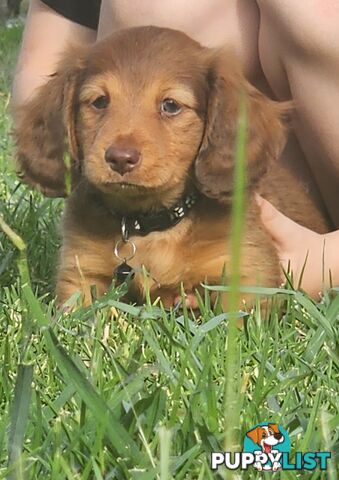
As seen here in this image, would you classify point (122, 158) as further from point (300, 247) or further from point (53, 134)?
point (300, 247)

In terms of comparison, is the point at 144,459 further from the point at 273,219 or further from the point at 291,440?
the point at 273,219

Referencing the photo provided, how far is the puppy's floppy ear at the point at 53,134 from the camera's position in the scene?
8.57ft

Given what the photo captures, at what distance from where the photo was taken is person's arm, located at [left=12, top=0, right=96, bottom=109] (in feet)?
11.5

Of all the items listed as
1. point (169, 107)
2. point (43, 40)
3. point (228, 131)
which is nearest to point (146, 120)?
point (169, 107)

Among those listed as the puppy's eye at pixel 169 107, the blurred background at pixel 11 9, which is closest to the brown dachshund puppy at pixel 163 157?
the puppy's eye at pixel 169 107

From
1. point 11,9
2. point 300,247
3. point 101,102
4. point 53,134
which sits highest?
point 101,102

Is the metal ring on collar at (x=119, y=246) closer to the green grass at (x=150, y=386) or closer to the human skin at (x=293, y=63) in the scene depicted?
the green grass at (x=150, y=386)

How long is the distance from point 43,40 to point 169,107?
1.25 meters

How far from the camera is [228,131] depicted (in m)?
2.52

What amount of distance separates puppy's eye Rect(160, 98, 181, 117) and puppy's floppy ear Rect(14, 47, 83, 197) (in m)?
0.29

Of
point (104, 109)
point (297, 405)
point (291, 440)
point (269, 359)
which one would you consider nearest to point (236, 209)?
point (291, 440)

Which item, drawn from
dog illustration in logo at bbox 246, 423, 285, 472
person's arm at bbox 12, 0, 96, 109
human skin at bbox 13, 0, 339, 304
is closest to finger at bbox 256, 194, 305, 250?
human skin at bbox 13, 0, 339, 304

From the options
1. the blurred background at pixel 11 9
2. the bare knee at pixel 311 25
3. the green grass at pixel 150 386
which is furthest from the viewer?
the blurred background at pixel 11 9

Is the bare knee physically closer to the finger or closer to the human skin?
the human skin
